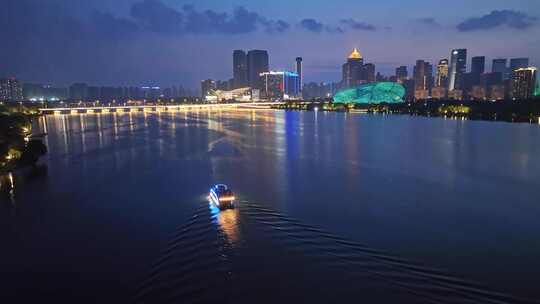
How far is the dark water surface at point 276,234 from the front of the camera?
4.52 m

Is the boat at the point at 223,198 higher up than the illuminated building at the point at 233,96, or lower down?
lower down

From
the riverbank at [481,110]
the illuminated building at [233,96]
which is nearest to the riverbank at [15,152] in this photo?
the riverbank at [481,110]

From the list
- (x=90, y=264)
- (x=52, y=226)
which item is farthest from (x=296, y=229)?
(x=52, y=226)

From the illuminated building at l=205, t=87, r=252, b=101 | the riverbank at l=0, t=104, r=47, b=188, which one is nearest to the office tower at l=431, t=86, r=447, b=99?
the illuminated building at l=205, t=87, r=252, b=101

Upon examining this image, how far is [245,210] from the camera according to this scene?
7.56 m

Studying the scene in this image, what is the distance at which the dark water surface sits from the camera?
4523mm

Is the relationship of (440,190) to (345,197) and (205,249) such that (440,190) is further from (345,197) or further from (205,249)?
(205,249)

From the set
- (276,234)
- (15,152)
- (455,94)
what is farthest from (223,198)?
(455,94)

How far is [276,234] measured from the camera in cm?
618

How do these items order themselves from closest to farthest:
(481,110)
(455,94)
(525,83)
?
(481,110) < (525,83) < (455,94)

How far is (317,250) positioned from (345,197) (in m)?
3.70

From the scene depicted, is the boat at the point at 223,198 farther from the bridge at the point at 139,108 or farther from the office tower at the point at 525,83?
the office tower at the point at 525,83

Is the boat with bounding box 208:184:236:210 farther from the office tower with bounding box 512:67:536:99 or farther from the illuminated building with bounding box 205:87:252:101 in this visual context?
the illuminated building with bounding box 205:87:252:101

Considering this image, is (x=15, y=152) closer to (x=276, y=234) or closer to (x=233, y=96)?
(x=276, y=234)
